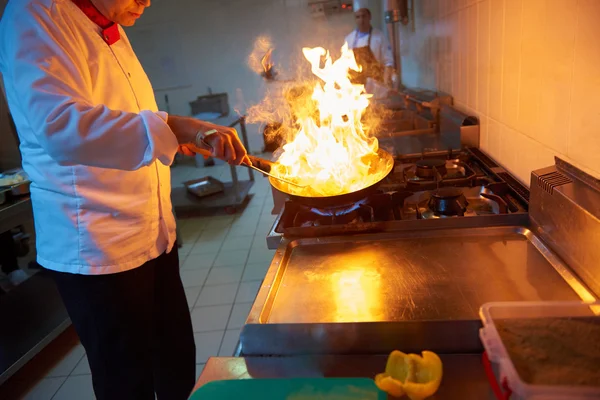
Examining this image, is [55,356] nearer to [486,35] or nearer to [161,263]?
[161,263]

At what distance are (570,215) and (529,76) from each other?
1.90ft

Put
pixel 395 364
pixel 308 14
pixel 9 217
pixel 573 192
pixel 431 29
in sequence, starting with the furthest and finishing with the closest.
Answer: pixel 308 14 < pixel 431 29 < pixel 9 217 < pixel 573 192 < pixel 395 364

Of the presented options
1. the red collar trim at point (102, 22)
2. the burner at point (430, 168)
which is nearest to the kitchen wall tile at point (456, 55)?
the burner at point (430, 168)

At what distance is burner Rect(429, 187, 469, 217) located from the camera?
4.11ft

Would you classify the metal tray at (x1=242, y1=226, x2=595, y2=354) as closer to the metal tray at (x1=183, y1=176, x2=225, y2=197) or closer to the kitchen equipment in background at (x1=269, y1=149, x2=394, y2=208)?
the kitchen equipment in background at (x1=269, y1=149, x2=394, y2=208)

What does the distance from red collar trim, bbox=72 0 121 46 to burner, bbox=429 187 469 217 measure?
1.03 metres

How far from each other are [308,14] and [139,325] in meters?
5.46

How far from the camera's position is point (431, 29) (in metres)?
2.62

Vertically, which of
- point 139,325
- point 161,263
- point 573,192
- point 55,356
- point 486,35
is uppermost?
point 486,35

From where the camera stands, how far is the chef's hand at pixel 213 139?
1017 millimetres

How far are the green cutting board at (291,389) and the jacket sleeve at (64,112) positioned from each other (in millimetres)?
530

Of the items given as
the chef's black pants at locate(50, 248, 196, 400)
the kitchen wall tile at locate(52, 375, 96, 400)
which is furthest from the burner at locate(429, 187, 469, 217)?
the kitchen wall tile at locate(52, 375, 96, 400)

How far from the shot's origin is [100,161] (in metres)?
0.95

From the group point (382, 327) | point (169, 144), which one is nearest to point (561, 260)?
point (382, 327)
